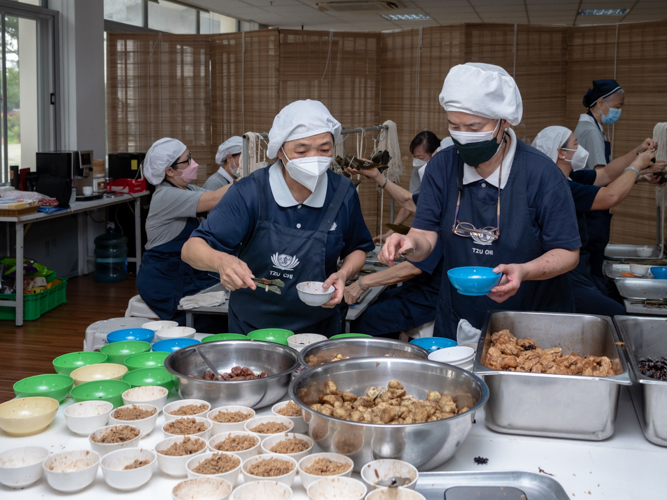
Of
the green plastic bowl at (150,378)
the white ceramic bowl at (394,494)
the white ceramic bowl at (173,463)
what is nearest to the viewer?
the white ceramic bowl at (394,494)

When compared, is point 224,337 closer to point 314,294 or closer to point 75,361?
point 314,294

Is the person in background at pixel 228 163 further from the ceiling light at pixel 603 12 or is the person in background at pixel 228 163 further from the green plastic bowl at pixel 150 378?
the ceiling light at pixel 603 12

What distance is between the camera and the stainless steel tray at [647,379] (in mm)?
1476

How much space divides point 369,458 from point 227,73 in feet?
22.3

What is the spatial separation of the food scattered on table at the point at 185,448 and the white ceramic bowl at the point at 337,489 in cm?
31

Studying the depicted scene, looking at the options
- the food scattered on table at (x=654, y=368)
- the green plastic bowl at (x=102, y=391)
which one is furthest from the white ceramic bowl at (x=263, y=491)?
the food scattered on table at (x=654, y=368)

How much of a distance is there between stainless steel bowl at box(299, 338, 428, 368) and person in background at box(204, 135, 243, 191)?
327 centimetres

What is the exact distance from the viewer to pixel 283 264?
2.45 meters

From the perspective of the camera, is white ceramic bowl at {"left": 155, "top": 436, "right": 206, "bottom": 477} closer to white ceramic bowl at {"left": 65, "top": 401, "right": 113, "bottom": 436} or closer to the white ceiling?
white ceramic bowl at {"left": 65, "top": 401, "right": 113, "bottom": 436}

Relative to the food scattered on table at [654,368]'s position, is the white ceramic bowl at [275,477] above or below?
below

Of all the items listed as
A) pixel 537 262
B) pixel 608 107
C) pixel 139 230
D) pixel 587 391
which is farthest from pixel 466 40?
pixel 587 391

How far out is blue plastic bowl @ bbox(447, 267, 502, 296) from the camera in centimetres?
183

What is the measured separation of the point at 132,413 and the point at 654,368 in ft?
4.50

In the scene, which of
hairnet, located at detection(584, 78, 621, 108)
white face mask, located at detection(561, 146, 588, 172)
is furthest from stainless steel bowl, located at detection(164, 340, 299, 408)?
hairnet, located at detection(584, 78, 621, 108)
